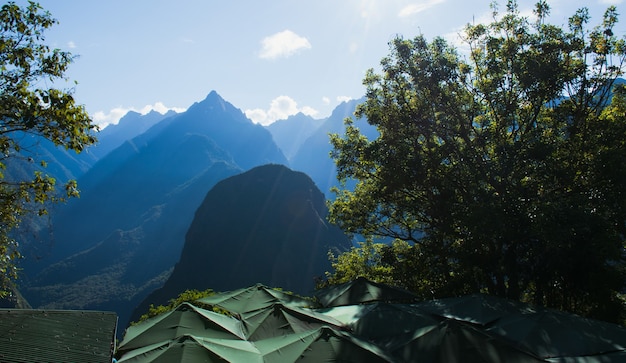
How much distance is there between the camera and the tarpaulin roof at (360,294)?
44.4 ft

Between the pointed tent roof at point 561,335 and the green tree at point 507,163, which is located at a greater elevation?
the green tree at point 507,163

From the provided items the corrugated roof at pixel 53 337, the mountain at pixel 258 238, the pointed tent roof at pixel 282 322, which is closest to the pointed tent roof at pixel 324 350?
the pointed tent roof at pixel 282 322

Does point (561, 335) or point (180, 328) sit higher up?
point (180, 328)

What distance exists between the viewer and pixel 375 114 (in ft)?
57.9

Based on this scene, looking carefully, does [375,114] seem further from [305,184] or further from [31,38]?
[305,184]

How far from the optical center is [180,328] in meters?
9.38

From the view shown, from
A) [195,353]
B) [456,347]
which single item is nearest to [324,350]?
[195,353]

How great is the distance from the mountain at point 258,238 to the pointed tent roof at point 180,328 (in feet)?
296

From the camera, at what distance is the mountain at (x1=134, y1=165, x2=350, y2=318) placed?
104750 millimetres

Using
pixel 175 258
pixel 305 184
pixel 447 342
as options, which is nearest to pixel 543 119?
pixel 447 342

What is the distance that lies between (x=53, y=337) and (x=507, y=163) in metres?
14.5

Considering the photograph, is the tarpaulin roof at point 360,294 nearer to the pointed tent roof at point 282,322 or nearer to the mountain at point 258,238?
the pointed tent roof at point 282,322

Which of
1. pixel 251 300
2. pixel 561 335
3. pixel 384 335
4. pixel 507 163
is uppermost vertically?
pixel 507 163

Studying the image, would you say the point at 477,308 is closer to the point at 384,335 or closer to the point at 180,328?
the point at 384,335
